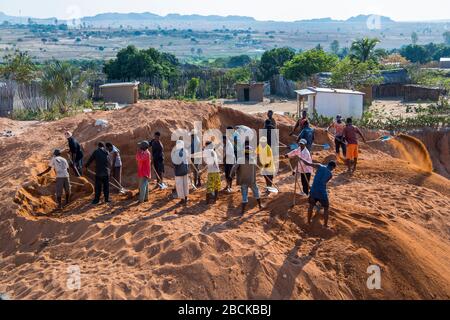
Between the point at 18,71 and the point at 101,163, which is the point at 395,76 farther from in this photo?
the point at 101,163

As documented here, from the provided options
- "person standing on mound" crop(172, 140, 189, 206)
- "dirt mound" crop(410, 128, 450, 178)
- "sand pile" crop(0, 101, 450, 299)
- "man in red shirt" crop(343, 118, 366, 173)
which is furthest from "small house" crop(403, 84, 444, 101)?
"person standing on mound" crop(172, 140, 189, 206)

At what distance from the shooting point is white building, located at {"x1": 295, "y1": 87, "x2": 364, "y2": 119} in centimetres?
1964

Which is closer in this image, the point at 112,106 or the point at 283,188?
the point at 283,188

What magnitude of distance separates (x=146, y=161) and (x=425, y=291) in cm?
461

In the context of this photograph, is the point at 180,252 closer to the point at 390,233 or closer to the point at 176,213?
the point at 176,213

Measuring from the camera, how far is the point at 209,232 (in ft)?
25.9

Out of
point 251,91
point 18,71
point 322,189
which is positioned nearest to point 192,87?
point 251,91

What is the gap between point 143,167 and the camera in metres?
9.48

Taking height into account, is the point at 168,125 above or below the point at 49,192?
above

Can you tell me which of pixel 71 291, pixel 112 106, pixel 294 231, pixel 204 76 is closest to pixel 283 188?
pixel 294 231

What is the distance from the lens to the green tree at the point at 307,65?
105 ft

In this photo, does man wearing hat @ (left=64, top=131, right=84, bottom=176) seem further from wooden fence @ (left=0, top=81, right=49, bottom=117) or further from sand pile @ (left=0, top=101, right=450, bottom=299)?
wooden fence @ (left=0, top=81, right=49, bottom=117)

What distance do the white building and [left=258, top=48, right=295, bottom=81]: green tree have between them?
18.6 meters

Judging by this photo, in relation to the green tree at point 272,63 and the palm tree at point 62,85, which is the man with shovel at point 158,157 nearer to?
the palm tree at point 62,85
